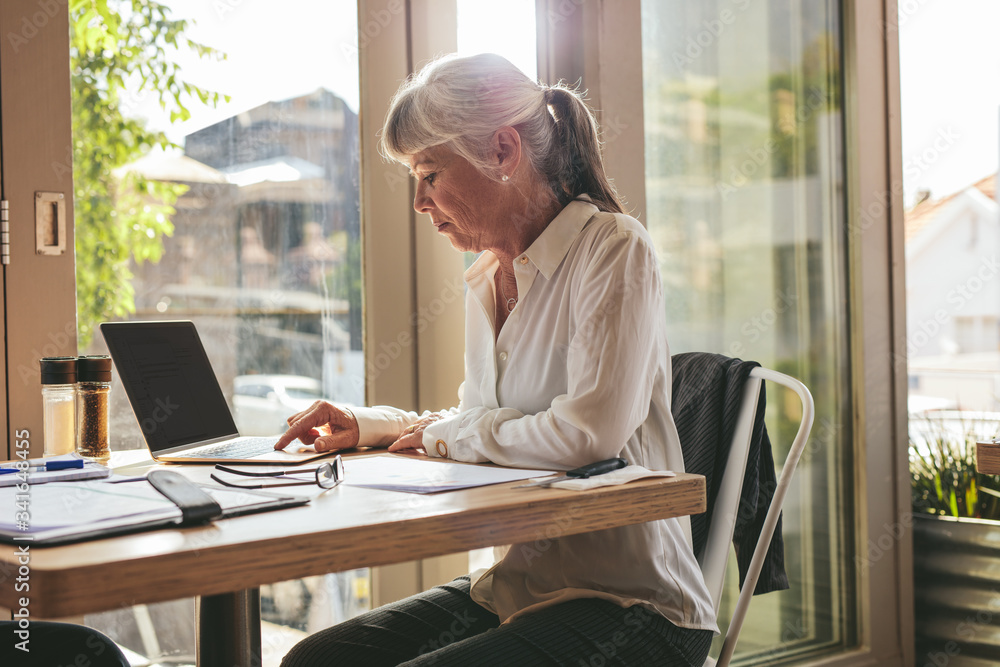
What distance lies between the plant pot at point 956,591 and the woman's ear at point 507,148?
193 cm

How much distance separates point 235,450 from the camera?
1.33 meters

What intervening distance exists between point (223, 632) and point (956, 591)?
236 centimetres

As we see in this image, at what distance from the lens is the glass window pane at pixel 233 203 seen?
1708mm

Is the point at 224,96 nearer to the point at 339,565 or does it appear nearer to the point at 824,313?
the point at 339,565

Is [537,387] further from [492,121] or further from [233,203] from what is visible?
[233,203]

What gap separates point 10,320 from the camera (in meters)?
1.57

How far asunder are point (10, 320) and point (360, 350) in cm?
78

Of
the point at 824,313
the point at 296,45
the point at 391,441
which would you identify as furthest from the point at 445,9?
the point at 824,313
